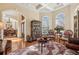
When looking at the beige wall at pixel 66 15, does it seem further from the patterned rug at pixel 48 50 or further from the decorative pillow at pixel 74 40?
the patterned rug at pixel 48 50

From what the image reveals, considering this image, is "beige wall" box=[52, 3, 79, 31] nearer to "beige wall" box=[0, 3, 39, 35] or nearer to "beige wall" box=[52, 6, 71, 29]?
"beige wall" box=[52, 6, 71, 29]

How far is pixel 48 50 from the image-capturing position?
2674 mm

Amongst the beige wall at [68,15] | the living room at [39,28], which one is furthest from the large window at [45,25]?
the beige wall at [68,15]

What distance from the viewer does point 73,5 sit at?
105 inches

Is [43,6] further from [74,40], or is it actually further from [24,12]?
[74,40]

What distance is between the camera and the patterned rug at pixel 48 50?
2664 millimetres

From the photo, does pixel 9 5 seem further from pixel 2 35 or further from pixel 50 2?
pixel 50 2

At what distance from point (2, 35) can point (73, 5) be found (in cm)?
152

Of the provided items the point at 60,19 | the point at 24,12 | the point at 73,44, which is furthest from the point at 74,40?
the point at 24,12

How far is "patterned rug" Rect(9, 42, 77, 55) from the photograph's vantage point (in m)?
2.66
